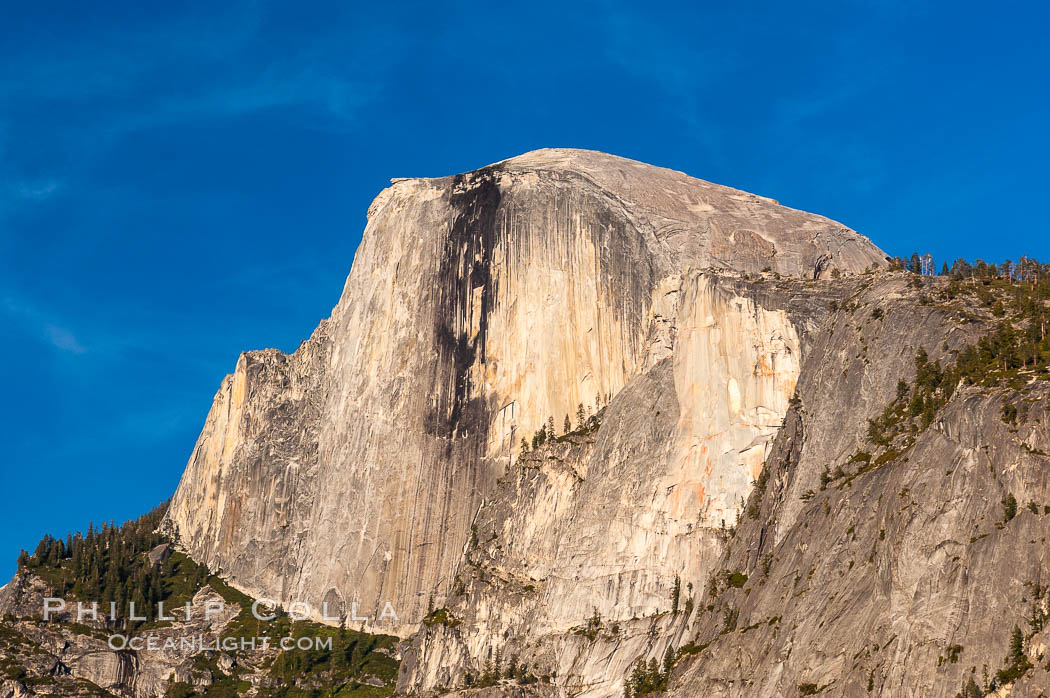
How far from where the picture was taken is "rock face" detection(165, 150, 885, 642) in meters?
161

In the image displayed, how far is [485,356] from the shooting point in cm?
18088

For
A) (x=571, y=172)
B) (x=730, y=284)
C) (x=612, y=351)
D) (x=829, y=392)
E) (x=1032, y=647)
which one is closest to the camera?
(x=1032, y=647)

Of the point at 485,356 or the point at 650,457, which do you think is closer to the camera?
the point at 650,457

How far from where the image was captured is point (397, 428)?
182m

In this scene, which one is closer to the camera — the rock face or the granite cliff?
the granite cliff

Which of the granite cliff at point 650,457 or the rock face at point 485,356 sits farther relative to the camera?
the rock face at point 485,356

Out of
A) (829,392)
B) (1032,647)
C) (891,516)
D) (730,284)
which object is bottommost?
(1032,647)

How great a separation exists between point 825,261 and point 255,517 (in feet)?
217

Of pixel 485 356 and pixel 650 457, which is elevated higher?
pixel 485 356

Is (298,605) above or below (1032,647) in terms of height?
above

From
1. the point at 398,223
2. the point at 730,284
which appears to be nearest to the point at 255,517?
the point at 398,223

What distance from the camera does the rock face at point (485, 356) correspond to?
6353 inches

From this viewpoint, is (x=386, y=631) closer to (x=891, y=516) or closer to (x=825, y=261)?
(x=825, y=261)

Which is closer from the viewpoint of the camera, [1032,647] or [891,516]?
[1032,647]
